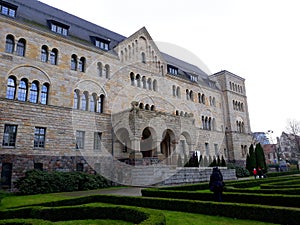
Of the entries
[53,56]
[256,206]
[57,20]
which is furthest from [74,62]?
[256,206]

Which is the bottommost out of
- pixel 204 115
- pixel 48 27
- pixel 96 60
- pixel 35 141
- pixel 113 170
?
pixel 113 170

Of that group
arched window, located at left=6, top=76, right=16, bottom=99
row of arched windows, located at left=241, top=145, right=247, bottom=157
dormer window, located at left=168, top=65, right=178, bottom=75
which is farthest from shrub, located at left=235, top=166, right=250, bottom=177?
arched window, located at left=6, top=76, right=16, bottom=99

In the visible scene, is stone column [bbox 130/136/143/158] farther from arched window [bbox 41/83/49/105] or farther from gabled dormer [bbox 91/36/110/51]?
gabled dormer [bbox 91/36/110/51]

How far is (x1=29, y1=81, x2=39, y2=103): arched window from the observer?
73.6 feet

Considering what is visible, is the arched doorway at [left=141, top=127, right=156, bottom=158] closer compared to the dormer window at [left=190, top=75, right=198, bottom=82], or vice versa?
the arched doorway at [left=141, top=127, right=156, bottom=158]

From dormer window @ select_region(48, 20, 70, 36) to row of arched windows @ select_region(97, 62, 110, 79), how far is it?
5.02 meters

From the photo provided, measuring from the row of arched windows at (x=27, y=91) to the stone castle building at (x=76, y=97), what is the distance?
0.08m

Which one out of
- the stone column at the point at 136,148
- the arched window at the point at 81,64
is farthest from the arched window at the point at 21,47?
the stone column at the point at 136,148

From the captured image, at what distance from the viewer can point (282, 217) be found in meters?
7.88

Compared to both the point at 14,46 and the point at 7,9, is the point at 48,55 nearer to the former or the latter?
the point at 14,46

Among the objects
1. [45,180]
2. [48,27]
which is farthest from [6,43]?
[45,180]

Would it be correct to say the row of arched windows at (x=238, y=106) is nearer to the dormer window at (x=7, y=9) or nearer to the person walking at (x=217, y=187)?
the person walking at (x=217, y=187)

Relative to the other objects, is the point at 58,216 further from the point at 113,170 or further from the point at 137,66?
the point at 137,66

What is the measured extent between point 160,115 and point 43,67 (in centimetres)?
1317
